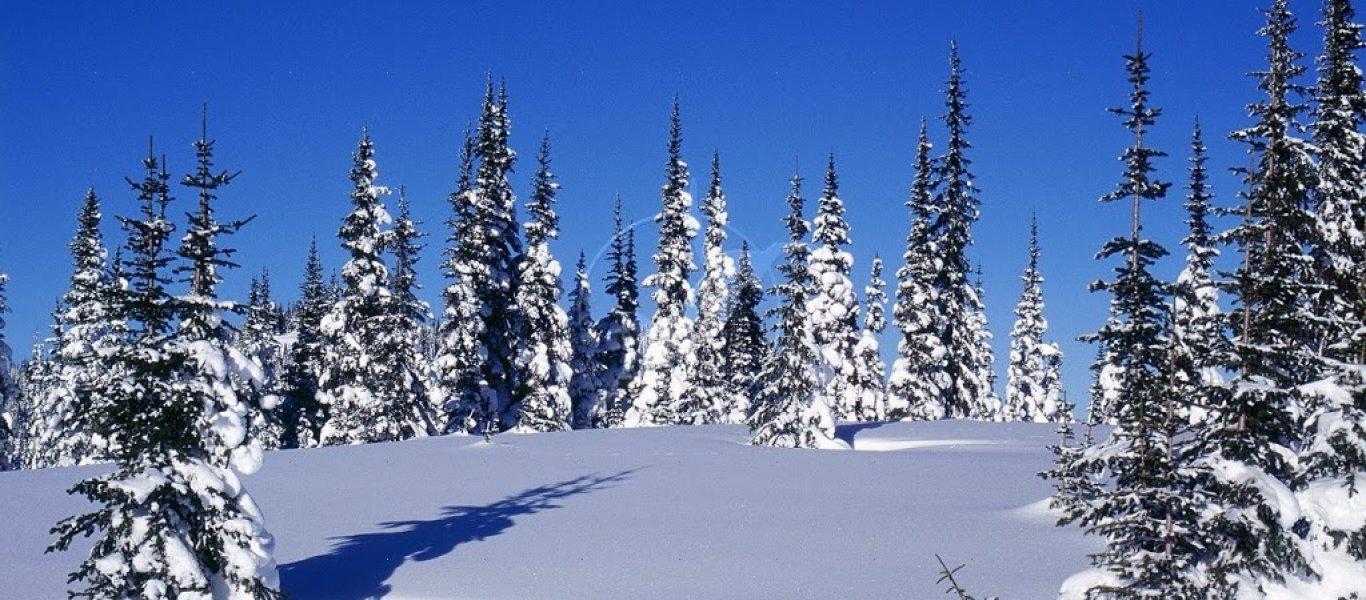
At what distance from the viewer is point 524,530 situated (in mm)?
18547

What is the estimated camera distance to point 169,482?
1216 centimetres

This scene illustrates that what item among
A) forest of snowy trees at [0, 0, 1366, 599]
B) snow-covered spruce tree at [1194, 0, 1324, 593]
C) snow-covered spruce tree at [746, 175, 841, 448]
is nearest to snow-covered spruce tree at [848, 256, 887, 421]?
forest of snowy trees at [0, 0, 1366, 599]

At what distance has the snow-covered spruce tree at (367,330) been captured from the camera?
125 feet

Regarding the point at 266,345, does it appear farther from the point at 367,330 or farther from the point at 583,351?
the point at 583,351

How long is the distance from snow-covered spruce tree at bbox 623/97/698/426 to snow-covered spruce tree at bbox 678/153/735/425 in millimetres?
717

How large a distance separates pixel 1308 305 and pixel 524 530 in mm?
14996

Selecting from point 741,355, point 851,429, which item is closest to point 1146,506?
point 851,429

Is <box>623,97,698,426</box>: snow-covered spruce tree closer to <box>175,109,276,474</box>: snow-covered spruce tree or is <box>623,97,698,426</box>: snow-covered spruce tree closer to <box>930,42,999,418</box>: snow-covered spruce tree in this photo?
<box>930,42,999,418</box>: snow-covered spruce tree

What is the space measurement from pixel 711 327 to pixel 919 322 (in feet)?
44.2

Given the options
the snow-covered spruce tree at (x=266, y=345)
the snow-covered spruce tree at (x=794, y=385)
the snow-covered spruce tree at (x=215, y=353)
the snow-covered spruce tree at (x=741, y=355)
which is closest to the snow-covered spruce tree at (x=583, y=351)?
the snow-covered spruce tree at (x=741, y=355)

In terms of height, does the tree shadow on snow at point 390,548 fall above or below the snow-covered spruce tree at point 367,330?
below

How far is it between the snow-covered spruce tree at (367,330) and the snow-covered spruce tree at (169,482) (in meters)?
25.5

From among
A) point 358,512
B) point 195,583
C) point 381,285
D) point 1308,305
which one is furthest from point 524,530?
point 381,285

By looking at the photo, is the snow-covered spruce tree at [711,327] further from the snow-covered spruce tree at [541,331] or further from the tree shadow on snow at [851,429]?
the tree shadow on snow at [851,429]
